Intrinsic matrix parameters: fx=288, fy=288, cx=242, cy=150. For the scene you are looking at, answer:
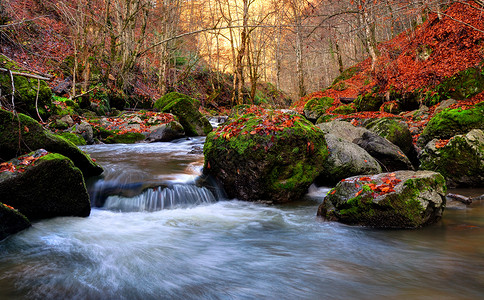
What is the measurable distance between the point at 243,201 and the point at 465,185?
4340 millimetres

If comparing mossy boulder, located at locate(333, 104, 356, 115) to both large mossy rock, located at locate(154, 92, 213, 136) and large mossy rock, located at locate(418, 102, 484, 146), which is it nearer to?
large mossy rock, located at locate(154, 92, 213, 136)

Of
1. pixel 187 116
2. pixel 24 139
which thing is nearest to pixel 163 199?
pixel 24 139

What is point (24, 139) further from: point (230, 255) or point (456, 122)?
point (456, 122)

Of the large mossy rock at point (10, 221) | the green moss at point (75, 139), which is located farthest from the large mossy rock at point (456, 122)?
the green moss at point (75, 139)

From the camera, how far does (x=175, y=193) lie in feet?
18.1

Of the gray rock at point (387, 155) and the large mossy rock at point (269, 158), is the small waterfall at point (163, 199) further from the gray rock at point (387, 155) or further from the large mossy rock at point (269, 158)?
the gray rock at point (387, 155)

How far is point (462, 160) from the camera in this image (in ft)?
18.3

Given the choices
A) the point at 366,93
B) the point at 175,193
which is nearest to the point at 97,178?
the point at 175,193

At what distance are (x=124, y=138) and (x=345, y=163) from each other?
789 centimetres

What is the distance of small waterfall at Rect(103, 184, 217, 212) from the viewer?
5.13 m

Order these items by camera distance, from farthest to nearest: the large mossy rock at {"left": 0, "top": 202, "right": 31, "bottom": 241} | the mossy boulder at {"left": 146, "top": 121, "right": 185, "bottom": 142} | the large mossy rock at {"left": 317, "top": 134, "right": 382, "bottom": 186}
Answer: the mossy boulder at {"left": 146, "top": 121, "right": 185, "bottom": 142} → the large mossy rock at {"left": 317, "top": 134, "right": 382, "bottom": 186} → the large mossy rock at {"left": 0, "top": 202, "right": 31, "bottom": 241}

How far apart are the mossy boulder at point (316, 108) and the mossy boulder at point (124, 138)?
8246 millimetres

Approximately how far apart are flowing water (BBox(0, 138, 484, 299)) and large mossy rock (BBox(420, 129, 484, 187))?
46cm

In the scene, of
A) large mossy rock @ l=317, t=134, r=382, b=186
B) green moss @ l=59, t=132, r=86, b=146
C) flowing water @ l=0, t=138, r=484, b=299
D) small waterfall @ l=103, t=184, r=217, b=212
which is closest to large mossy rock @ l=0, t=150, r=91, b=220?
flowing water @ l=0, t=138, r=484, b=299
